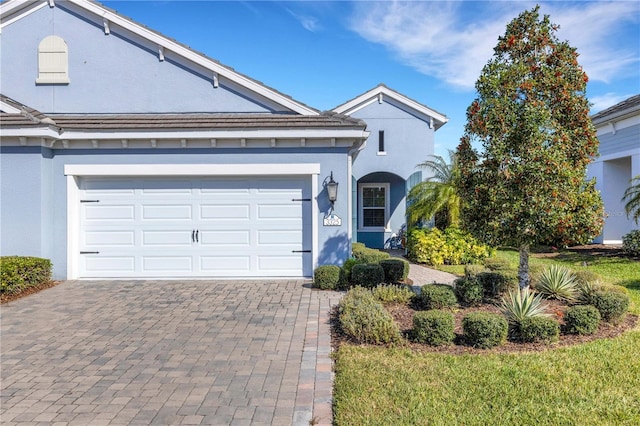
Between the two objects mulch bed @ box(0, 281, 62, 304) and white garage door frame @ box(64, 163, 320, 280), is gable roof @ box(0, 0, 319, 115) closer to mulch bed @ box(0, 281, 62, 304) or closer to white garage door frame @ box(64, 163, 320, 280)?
white garage door frame @ box(64, 163, 320, 280)

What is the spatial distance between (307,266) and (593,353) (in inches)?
237

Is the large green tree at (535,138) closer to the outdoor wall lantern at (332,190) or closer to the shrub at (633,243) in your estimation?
the outdoor wall lantern at (332,190)

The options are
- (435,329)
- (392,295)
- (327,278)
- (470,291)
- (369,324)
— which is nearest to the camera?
(435,329)

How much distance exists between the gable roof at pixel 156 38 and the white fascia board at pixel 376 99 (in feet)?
21.7

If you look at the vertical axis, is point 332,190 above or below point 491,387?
above

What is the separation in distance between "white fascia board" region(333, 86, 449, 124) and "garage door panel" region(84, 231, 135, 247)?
389 inches

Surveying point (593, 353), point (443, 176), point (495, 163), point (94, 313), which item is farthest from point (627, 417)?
point (443, 176)

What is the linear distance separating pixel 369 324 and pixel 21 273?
24.0 ft

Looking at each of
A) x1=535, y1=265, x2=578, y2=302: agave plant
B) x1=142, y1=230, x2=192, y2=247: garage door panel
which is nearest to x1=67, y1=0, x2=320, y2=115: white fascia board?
x1=142, y1=230, x2=192, y2=247: garage door panel

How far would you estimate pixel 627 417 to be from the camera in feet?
11.1

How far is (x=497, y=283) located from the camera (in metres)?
7.34

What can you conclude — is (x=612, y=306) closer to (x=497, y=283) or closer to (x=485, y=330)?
(x=497, y=283)

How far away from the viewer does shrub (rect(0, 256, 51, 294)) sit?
7820 millimetres

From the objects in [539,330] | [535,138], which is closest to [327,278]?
[539,330]
